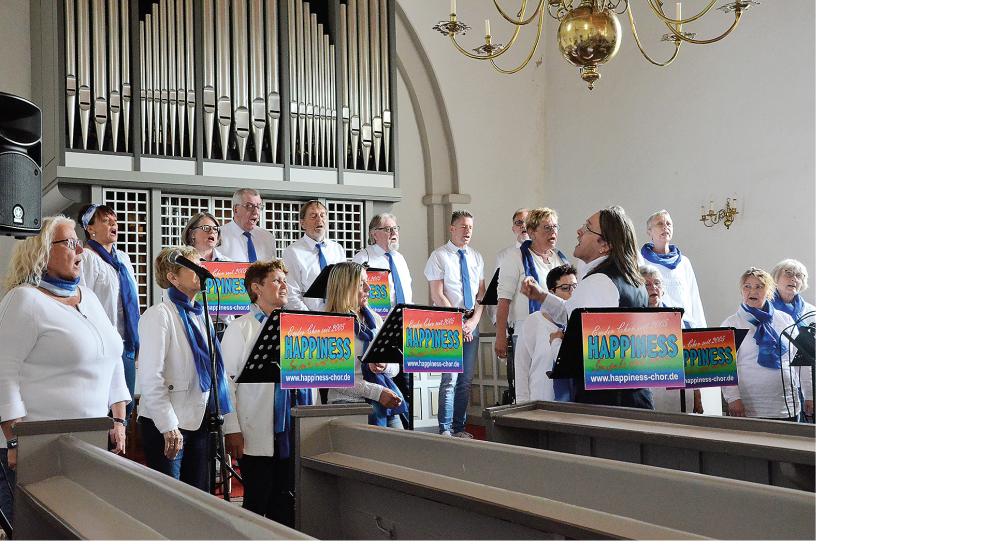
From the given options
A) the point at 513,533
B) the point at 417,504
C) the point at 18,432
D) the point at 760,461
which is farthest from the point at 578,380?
the point at 18,432

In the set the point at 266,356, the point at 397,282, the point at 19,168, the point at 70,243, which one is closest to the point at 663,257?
the point at 397,282

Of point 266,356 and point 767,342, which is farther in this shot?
point 767,342

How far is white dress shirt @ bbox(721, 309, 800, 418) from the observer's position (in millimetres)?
4965

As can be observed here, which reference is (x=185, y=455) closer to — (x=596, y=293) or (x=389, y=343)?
(x=389, y=343)

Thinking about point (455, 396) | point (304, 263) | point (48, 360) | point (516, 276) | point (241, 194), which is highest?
point (241, 194)

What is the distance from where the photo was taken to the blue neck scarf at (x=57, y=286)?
3320 mm

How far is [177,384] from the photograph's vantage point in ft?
12.5

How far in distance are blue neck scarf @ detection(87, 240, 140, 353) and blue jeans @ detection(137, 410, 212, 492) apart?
1795mm

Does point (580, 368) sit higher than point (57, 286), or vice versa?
point (57, 286)

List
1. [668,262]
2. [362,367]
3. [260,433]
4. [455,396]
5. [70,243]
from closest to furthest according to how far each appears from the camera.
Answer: [70,243] → [260,433] → [362,367] → [668,262] → [455,396]

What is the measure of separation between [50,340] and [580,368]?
6.55 ft

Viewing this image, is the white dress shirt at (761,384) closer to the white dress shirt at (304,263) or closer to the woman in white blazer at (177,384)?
the woman in white blazer at (177,384)

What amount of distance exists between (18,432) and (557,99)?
7391mm
